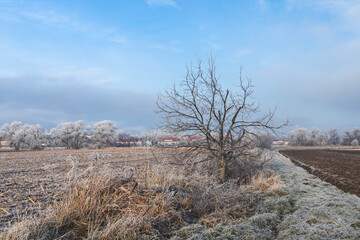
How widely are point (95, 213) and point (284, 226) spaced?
3.97m

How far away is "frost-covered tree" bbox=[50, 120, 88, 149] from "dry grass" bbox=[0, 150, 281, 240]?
3092 inches

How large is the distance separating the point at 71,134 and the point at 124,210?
8025cm

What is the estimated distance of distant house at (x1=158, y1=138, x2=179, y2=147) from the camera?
1095 centimetres

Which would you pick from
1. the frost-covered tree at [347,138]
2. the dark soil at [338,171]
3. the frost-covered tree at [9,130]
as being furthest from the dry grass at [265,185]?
the frost-covered tree at [347,138]

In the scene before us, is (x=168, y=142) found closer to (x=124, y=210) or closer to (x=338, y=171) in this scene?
(x=124, y=210)

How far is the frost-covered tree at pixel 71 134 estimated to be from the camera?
7888 centimetres

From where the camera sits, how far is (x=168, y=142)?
1105 cm

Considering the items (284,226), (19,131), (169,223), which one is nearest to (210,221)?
(169,223)

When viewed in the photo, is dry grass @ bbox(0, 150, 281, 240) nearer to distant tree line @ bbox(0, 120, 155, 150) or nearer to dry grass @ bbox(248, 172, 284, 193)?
dry grass @ bbox(248, 172, 284, 193)

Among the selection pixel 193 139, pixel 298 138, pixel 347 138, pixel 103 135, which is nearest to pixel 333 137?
pixel 347 138

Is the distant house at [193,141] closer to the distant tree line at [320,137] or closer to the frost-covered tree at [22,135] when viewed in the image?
the frost-covered tree at [22,135]

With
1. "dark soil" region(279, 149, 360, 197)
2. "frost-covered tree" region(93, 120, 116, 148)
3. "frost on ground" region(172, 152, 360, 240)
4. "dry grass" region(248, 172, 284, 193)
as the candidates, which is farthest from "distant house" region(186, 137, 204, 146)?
"frost-covered tree" region(93, 120, 116, 148)

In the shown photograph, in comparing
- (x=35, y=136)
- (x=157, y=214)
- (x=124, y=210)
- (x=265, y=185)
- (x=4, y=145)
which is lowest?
(x=265, y=185)

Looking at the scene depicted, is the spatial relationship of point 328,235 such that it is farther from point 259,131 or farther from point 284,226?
point 259,131
